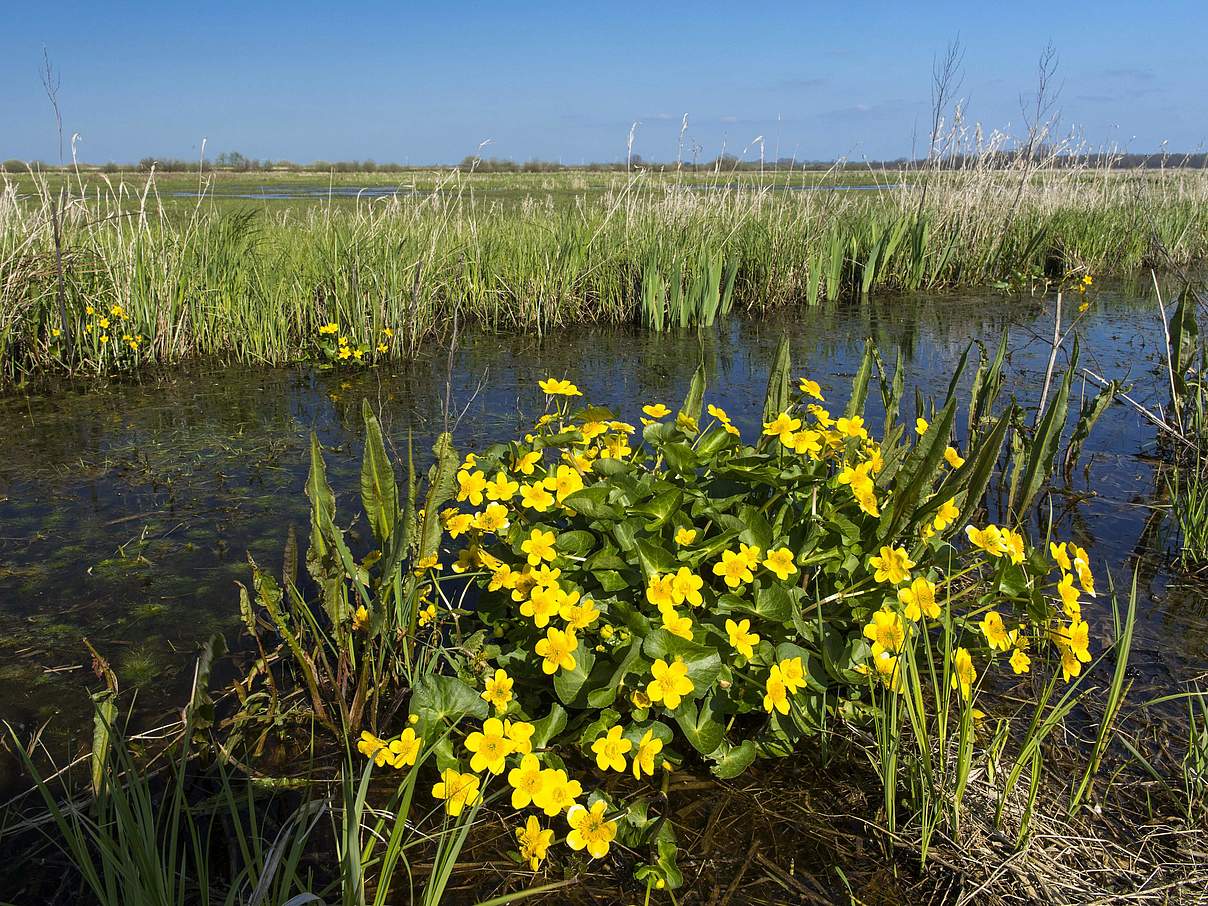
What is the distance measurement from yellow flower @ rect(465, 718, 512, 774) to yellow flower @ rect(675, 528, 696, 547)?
562 millimetres

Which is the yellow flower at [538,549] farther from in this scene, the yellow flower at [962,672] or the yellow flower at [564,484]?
the yellow flower at [962,672]

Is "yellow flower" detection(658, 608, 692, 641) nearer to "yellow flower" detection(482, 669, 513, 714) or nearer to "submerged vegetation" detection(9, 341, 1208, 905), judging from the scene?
"submerged vegetation" detection(9, 341, 1208, 905)

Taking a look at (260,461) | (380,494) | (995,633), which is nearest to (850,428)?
(995,633)

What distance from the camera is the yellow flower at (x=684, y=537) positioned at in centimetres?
177

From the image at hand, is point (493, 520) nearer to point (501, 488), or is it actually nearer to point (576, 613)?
point (501, 488)

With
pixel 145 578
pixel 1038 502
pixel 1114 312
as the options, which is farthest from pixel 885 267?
pixel 145 578

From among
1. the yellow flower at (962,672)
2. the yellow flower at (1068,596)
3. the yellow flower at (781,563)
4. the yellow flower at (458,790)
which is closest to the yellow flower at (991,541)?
the yellow flower at (1068,596)

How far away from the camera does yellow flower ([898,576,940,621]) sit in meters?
1.66

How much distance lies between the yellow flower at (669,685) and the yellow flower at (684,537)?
11.9 inches

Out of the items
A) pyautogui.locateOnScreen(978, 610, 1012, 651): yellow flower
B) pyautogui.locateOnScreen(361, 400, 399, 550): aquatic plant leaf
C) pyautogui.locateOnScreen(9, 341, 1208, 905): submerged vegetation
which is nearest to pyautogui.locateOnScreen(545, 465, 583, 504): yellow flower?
pyautogui.locateOnScreen(9, 341, 1208, 905): submerged vegetation

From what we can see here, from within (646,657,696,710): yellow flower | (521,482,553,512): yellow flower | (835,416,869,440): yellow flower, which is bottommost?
(646,657,696,710): yellow flower

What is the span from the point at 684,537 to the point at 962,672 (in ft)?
2.20

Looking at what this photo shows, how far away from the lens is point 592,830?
1.50 metres

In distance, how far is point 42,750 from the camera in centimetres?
199
